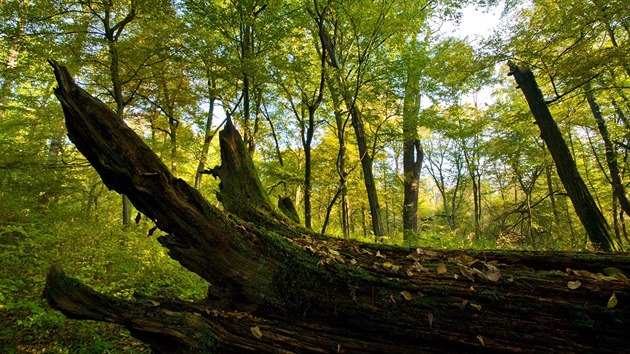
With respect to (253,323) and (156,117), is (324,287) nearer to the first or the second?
(253,323)

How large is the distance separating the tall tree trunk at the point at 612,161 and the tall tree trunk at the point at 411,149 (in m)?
5.15

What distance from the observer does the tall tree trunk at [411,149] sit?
9087mm

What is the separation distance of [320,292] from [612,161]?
1306cm

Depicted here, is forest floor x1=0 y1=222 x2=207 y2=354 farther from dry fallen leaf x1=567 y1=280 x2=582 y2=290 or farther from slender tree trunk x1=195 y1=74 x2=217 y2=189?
dry fallen leaf x1=567 y1=280 x2=582 y2=290

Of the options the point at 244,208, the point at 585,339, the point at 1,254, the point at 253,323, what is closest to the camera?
the point at 585,339

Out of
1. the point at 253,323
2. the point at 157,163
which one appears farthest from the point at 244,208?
the point at 253,323

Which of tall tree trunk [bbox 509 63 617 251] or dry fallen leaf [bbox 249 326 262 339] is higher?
tall tree trunk [bbox 509 63 617 251]

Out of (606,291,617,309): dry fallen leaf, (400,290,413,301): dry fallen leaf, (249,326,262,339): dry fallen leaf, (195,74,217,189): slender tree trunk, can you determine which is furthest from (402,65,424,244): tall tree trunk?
(195,74,217,189): slender tree trunk

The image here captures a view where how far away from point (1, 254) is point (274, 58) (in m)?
7.16

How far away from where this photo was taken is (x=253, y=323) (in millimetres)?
2283

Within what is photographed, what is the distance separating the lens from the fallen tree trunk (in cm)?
191

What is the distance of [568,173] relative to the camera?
259 inches

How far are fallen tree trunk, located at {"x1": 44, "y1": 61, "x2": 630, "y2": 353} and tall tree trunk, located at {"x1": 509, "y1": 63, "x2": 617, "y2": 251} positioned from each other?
4729 mm

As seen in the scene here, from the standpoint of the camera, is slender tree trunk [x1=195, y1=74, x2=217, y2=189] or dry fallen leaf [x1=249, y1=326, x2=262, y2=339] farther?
slender tree trunk [x1=195, y1=74, x2=217, y2=189]
